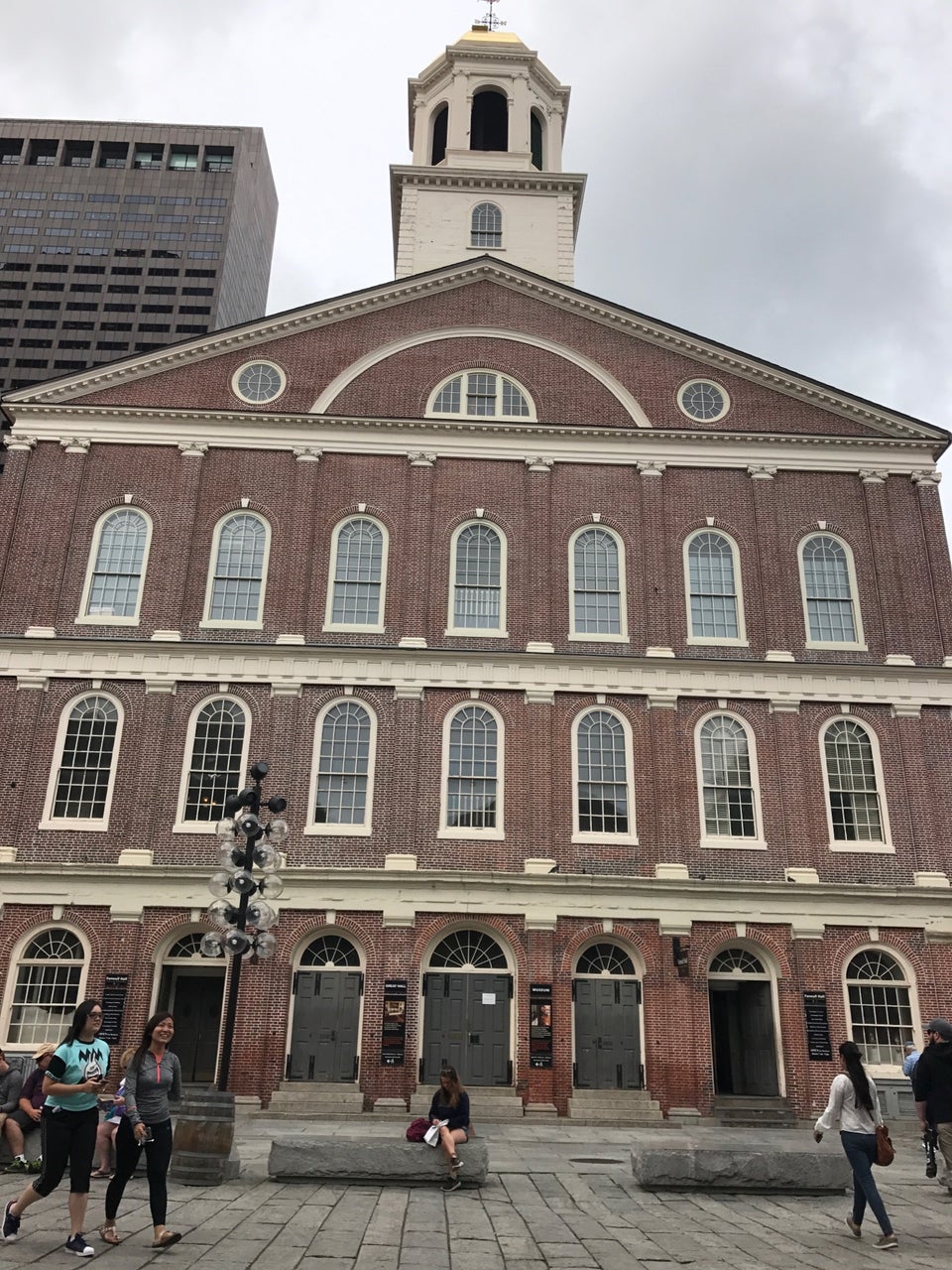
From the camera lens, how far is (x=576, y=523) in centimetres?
2738

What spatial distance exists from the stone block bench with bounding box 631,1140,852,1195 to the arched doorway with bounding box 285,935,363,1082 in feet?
36.2

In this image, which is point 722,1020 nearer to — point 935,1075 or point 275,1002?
point 275,1002

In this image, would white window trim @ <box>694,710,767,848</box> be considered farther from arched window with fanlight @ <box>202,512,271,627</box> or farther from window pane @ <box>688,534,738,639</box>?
arched window with fanlight @ <box>202,512,271,627</box>

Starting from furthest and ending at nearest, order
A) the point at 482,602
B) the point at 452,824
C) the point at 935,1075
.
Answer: the point at 482,602 → the point at 452,824 → the point at 935,1075

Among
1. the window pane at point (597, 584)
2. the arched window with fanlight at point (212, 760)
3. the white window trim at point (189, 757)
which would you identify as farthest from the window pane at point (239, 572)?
the window pane at point (597, 584)

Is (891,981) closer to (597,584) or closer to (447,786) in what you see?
(447,786)

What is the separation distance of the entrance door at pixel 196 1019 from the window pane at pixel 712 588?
14394 millimetres

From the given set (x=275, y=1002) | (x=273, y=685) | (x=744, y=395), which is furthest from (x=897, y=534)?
(x=275, y=1002)

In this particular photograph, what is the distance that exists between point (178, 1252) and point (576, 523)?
20508 mm

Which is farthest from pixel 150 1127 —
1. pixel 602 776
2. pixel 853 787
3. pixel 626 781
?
pixel 853 787

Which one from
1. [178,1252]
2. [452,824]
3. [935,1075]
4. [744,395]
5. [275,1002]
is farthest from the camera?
[744,395]

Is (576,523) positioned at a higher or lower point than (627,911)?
higher

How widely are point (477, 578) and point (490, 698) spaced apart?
3.29m

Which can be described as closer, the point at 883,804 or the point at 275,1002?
the point at 275,1002
